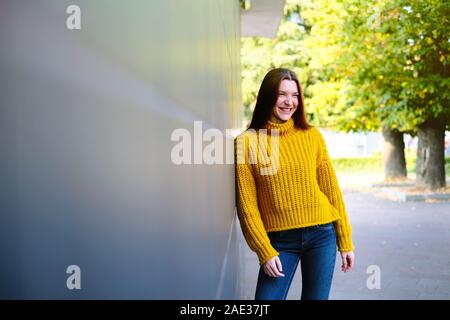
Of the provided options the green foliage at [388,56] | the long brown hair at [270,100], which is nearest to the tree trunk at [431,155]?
the green foliage at [388,56]

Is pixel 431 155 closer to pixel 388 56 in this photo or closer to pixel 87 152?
pixel 388 56

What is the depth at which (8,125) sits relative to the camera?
46 cm

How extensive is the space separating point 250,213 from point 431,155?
1285 cm

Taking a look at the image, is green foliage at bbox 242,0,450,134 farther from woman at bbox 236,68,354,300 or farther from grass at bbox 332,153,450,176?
woman at bbox 236,68,354,300

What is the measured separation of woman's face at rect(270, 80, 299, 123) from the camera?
2.45 m

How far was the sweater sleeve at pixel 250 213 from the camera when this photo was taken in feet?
7.38

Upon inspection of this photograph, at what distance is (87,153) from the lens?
0.54m

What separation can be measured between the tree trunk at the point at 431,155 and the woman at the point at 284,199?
487 inches

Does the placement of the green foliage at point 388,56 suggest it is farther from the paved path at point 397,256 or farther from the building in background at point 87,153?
the building in background at point 87,153

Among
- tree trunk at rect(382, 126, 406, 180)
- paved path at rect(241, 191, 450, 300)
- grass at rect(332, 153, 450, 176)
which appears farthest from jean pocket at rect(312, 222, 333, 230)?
grass at rect(332, 153, 450, 176)

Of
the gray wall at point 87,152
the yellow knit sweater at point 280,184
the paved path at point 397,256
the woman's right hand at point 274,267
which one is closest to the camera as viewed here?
the gray wall at point 87,152

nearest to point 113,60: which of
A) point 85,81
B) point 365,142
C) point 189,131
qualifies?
point 85,81

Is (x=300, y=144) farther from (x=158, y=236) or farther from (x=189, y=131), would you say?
(x=158, y=236)

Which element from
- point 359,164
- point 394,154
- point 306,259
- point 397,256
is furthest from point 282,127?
point 359,164
